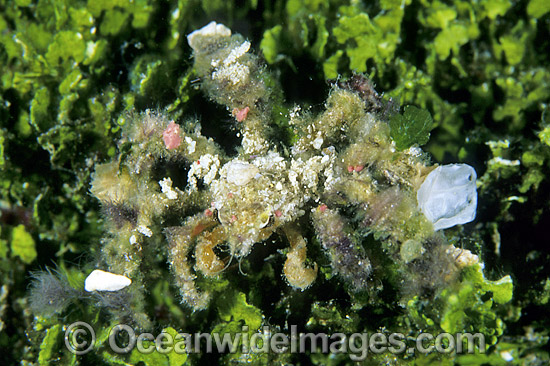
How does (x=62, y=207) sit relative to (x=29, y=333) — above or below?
above

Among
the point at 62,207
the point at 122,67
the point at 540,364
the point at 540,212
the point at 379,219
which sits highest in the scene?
the point at 122,67

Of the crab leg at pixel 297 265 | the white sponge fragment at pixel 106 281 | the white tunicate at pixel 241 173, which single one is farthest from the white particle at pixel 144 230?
the crab leg at pixel 297 265

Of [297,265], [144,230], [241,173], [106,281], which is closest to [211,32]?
[241,173]

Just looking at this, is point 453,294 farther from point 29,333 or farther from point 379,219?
point 29,333

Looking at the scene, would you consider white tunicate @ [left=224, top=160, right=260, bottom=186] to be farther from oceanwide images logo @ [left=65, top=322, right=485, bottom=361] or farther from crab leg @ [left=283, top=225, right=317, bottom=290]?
oceanwide images logo @ [left=65, top=322, right=485, bottom=361]

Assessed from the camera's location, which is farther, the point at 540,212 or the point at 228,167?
the point at 540,212

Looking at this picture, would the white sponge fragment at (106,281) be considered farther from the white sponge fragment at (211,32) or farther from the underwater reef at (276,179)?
the white sponge fragment at (211,32)

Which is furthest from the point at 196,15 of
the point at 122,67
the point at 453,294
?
the point at 453,294
